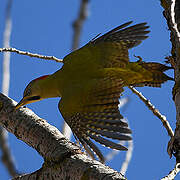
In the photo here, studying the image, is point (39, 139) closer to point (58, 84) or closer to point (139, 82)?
point (58, 84)

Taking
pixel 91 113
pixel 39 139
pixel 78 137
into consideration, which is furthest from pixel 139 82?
pixel 39 139

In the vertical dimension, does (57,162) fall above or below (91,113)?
below

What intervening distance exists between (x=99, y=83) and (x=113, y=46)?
688mm

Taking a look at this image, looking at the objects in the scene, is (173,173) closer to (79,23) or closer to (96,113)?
(96,113)

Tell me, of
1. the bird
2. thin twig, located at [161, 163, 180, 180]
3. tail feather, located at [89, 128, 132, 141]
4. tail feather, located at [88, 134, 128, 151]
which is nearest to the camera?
thin twig, located at [161, 163, 180, 180]

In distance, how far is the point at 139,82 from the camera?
4309 millimetres

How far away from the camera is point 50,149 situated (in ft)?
9.21

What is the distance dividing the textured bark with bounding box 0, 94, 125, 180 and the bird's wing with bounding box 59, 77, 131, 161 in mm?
528

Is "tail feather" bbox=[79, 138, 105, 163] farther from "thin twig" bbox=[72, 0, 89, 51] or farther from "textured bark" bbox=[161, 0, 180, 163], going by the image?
"thin twig" bbox=[72, 0, 89, 51]

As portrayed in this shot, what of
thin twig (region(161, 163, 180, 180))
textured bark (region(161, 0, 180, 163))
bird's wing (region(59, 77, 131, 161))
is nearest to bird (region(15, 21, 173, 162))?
bird's wing (region(59, 77, 131, 161))

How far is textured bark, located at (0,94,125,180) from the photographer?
2.37m

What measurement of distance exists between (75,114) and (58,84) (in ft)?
2.48

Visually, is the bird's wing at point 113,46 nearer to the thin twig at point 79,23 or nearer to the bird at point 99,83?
the bird at point 99,83

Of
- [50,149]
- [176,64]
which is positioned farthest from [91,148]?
[176,64]
